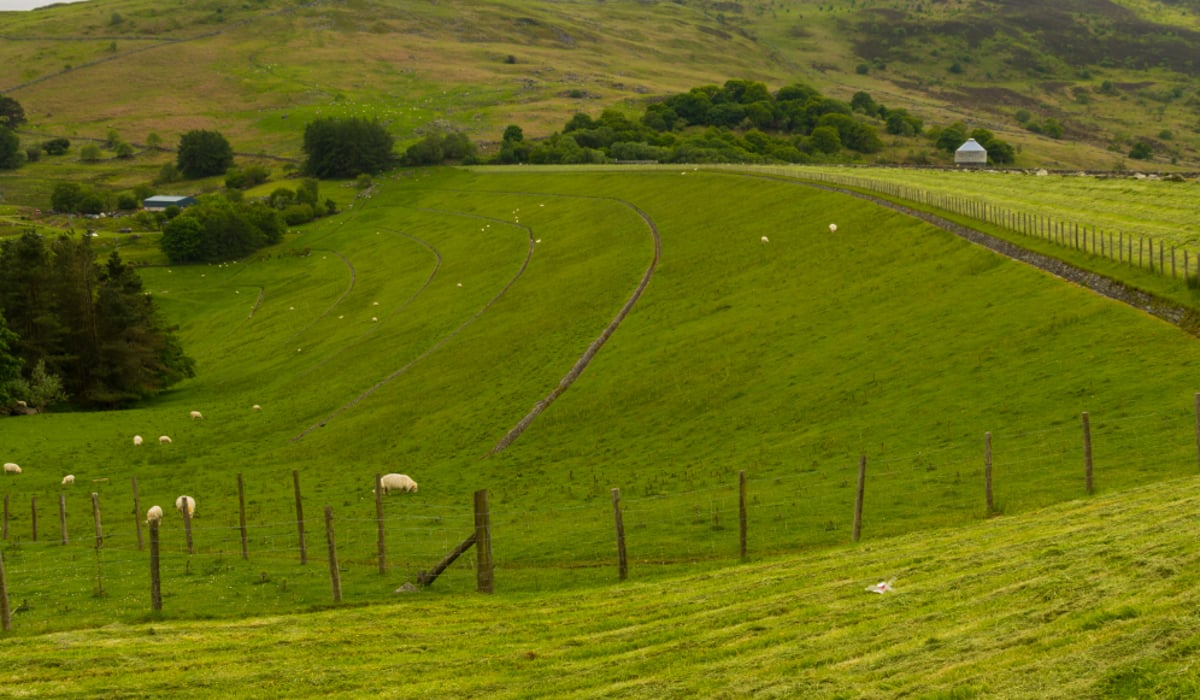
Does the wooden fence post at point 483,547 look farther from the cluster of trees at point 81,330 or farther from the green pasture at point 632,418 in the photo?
the cluster of trees at point 81,330

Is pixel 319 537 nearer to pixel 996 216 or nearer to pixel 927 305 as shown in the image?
pixel 927 305

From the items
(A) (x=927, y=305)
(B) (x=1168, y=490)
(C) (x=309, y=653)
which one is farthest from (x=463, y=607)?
(A) (x=927, y=305)

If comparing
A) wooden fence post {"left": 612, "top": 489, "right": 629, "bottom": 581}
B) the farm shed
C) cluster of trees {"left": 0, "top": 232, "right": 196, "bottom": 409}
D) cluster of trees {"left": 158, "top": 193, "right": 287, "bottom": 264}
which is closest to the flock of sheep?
wooden fence post {"left": 612, "top": 489, "right": 629, "bottom": 581}

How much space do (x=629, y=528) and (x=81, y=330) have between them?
7369 cm

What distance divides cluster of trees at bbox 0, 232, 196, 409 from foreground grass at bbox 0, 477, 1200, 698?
74.5 metres

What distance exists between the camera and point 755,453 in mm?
48625

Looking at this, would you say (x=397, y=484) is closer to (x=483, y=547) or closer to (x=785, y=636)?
(x=483, y=547)

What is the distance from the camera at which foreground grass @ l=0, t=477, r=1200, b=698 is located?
1510 cm

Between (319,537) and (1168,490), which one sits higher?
(1168,490)

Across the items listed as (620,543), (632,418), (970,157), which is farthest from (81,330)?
(970,157)

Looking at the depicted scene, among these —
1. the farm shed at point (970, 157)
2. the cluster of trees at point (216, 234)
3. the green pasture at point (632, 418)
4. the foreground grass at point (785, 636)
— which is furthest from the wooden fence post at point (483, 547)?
the farm shed at point (970, 157)

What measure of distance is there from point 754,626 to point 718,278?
64.2 metres

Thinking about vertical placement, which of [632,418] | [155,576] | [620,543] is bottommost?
[632,418]

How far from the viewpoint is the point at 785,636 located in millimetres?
19469
